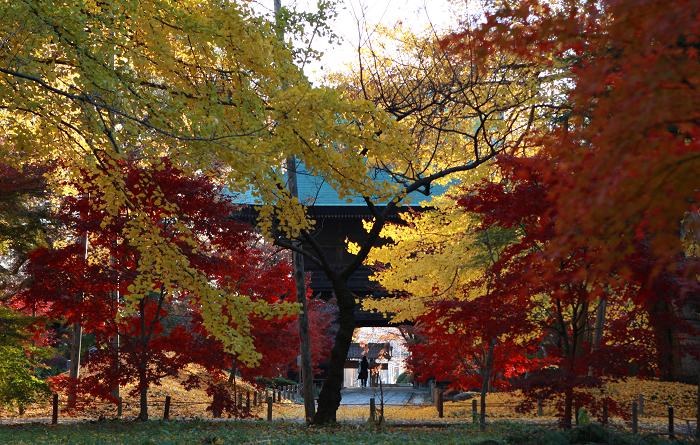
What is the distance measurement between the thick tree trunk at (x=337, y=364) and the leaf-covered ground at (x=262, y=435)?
1.65 feet

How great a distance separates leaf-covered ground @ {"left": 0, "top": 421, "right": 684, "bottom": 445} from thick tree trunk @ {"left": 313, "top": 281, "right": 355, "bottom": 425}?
1.65 feet

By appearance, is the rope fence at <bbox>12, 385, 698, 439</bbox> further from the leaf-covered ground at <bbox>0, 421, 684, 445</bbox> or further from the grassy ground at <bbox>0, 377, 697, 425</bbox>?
the leaf-covered ground at <bbox>0, 421, 684, 445</bbox>

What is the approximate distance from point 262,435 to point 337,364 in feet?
10.5

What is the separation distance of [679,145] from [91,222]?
12.3 meters

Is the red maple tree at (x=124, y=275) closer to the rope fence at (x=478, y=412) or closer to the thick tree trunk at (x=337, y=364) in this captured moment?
the rope fence at (x=478, y=412)

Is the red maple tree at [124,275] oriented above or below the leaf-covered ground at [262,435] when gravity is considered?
above

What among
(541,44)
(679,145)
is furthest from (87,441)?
(679,145)

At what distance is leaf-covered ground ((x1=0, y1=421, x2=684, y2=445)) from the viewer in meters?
8.27

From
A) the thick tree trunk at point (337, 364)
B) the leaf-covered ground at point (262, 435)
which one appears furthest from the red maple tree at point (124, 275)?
the thick tree trunk at point (337, 364)

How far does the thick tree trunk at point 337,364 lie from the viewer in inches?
551

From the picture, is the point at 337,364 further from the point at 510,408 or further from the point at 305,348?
the point at 510,408

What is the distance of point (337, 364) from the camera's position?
14039 millimetres

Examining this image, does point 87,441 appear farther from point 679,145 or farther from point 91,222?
point 679,145

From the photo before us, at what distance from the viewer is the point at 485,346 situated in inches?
800
